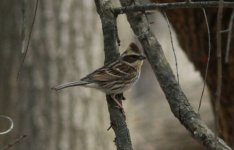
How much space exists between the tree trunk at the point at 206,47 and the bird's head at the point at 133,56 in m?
0.90

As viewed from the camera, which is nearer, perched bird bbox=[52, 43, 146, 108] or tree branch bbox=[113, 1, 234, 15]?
tree branch bbox=[113, 1, 234, 15]

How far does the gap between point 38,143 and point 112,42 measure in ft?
7.98

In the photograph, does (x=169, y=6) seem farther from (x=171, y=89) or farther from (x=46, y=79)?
(x=46, y=79)

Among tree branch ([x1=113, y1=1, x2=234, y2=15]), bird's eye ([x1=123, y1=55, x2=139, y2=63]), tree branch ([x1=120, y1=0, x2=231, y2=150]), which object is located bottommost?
tree branch ([x1=120, y1=0, x2=231, y2=150])

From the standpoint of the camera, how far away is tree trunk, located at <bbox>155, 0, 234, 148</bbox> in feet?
15.2

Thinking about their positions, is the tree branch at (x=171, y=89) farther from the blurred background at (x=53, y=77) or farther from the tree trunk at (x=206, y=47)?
the blurred background at (x=53, y=77)

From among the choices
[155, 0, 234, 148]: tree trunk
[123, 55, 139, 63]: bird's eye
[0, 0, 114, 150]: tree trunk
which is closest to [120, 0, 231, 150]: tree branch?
[123, 55, 139, 63]: bird's eye

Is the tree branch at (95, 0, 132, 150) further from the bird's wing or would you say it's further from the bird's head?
the bird's wing

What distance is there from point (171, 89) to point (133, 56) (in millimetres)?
1204

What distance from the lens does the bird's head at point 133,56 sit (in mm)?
3236

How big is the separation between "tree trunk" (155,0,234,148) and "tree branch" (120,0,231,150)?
1.98m

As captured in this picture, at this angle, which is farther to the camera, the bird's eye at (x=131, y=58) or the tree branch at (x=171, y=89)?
the bird's eye at (x=131, y=58)

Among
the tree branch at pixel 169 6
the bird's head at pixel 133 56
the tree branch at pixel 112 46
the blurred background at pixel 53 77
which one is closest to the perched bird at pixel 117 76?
the bird's head at pixel 133 56

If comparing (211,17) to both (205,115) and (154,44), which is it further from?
(205,115)
